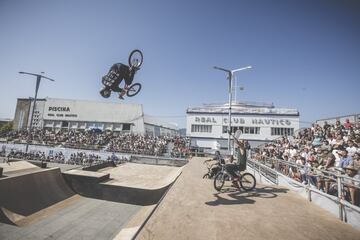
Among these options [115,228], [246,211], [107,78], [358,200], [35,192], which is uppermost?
[107,78]

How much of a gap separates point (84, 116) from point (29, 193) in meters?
36.8

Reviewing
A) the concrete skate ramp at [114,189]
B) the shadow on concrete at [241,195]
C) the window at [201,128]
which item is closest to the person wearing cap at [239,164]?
the shadow on concrete at [241,195]

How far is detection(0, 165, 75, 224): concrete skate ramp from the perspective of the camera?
8984mm

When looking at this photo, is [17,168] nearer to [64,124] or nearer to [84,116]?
[84,116]

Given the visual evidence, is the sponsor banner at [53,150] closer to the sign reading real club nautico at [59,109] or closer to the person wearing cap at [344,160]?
the sign reading real club nautico at [59,109]

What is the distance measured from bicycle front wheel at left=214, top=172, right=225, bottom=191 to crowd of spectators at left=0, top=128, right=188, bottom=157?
57.5 feet

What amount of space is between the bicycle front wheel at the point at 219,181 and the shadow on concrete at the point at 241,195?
0.79 feet

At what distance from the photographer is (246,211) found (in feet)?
16.6

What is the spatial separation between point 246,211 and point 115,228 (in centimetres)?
733

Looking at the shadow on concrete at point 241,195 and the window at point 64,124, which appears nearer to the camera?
the shadow on concrete at point 241,195

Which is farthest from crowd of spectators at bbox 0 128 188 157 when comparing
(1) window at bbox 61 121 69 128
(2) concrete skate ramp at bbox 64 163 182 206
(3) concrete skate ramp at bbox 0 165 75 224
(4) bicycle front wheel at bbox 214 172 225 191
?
(4) bicycle front wheel at bbox 214 172 225 191

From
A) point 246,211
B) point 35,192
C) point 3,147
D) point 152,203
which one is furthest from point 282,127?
point 3,147

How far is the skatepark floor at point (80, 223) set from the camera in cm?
804

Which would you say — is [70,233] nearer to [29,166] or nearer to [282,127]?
[29,166]
